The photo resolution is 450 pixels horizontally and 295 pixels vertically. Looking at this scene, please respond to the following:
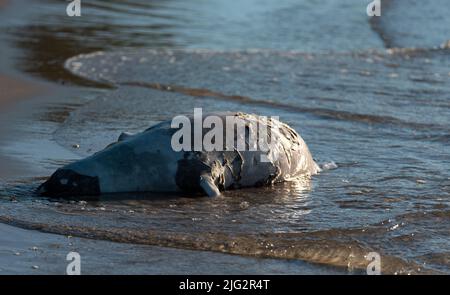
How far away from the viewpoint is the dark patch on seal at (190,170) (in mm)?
6090

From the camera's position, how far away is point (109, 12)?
1460cm

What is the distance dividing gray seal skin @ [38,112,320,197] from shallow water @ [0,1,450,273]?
0.11 metres

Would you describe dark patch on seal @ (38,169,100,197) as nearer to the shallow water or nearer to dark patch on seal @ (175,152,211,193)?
the shallow water

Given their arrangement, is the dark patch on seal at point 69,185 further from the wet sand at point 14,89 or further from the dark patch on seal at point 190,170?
the wet sand at point 14,89

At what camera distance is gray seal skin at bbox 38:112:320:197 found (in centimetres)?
596

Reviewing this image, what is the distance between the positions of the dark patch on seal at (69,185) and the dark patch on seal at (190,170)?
514 millimetres

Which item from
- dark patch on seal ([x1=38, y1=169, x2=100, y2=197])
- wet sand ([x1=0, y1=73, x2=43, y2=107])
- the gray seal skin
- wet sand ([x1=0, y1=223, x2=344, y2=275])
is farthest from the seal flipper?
wet sand ([x1=0, y1=73, x2=43, y2=107])

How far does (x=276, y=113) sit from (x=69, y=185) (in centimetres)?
333

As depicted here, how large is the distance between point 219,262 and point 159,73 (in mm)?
6110

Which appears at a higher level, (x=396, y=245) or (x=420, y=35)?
(x=420, y=35)

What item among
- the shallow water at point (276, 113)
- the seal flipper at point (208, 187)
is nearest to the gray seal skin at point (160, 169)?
the seal flipper at point (208, 187)
